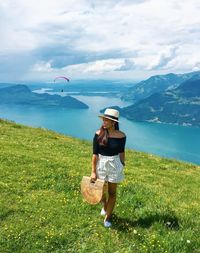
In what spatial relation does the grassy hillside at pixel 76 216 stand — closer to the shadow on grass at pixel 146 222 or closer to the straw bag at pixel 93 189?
the shadow on grass at pixel 146 222

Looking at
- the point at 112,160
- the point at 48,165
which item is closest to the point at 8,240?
the point at 112,160

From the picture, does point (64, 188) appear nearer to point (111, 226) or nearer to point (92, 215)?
point (92, 215)

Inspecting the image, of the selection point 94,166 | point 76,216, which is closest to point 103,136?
point 94,166

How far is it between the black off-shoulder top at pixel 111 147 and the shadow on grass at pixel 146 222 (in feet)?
6.94

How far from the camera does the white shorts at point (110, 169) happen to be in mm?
10578

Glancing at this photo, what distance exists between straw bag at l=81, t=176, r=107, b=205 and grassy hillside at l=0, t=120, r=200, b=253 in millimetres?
831

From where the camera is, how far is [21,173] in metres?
15.2

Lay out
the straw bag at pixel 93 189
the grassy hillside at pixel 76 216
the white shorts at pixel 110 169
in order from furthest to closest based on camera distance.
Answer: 1. the white shorts at pixel 110 169
2. the straw bag at pixel 93 189
3. the grassy hillside at pixel 76 216

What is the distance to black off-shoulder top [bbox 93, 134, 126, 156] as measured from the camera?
1052 centimetres

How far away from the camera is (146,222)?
10.9 metres

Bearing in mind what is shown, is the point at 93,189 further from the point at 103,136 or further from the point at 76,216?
the point at 103,136

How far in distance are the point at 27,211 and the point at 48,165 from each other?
5044 millimetres

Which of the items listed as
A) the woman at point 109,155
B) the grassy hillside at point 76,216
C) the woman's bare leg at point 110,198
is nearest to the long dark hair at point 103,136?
the woman at point 109,155

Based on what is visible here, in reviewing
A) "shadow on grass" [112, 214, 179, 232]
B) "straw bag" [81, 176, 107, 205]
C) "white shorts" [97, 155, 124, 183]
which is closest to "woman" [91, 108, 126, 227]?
"white shorts" [97, 155, 124, 183]
